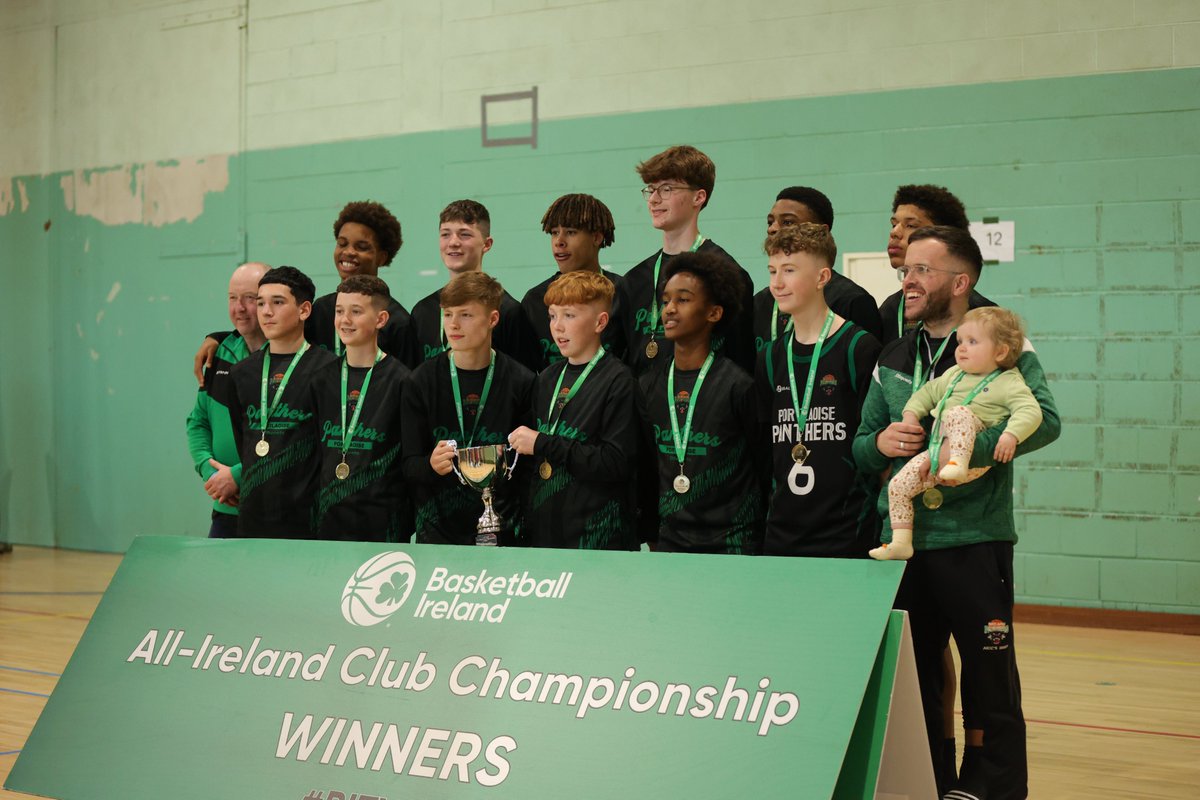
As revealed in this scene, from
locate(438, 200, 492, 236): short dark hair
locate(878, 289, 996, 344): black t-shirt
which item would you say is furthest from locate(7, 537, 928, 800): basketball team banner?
locate(438, 200, 492, 236): short dark hair

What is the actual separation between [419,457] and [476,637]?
1.03m

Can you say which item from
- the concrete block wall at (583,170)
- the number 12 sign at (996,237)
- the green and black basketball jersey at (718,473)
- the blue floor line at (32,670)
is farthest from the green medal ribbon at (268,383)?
the number 12 sign at (996,237)

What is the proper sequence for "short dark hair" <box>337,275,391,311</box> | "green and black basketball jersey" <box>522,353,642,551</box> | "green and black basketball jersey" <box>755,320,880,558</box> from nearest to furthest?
"green and black basketball jersey" <box>755,320,880,558</box> < "green and black basketball jersey" <box>522,353,642,551</box> < "short dark hair" <box>337,275,391,311</box>

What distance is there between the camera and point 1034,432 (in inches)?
129

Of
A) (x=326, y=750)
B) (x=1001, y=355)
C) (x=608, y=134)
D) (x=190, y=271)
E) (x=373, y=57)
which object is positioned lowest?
(x=326, y=750)

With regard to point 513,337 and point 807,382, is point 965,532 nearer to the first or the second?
point 807,382

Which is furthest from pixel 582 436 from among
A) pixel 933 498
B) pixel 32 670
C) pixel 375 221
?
pixel 32 670

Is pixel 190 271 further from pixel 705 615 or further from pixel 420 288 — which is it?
pixel 705 615

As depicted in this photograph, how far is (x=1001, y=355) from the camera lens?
3320 millimetres

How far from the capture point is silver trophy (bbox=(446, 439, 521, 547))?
12.7 feet

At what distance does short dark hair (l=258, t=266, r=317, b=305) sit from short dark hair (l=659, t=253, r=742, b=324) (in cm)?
152

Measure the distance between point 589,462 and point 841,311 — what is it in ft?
3.34

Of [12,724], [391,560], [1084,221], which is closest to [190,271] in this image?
[12,724]

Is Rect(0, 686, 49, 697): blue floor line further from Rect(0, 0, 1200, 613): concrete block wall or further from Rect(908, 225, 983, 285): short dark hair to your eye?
Rect(0, 0, 1200, 613): concrete block wall
